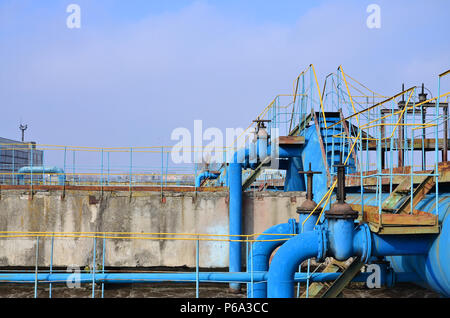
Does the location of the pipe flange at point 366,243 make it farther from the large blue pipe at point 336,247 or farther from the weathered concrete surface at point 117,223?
the weathered concrete surface at point 117,223

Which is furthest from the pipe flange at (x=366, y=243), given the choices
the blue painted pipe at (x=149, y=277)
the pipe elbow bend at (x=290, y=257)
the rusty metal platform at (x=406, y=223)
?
the blue painted pipe at (x=149, y=277)

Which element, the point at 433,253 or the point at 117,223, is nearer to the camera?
the point at 433,253

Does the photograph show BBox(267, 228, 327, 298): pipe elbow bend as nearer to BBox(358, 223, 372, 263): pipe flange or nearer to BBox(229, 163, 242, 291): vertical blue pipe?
BBox(358, 223, 372, 263): pipe flange

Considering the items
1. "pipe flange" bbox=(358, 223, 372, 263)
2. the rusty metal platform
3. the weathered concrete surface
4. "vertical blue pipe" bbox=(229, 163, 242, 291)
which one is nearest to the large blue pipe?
"pipe flange" bbox=(358, 223, 372, 263)

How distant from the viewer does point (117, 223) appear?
14.1 meters

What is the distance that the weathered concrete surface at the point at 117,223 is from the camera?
14.1 m

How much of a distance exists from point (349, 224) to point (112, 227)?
32.7 feet

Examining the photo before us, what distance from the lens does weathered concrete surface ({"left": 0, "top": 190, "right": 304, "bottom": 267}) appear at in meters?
14.1

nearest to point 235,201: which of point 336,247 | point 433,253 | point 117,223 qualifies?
point 117,223

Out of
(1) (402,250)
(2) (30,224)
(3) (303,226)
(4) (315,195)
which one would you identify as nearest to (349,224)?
(1) (402,250)

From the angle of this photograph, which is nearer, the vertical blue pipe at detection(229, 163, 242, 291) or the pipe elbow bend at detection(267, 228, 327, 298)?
the pipe elbow bend at detection(267, 228, 327, 298)

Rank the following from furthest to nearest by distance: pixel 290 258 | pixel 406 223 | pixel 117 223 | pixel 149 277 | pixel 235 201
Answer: pixel 117 223, pixel 235 201, pixel 149 277, pixel 290 258, pixel 406 223

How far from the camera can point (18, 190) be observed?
14.2m

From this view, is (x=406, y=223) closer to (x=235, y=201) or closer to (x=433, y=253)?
(x=433, y=253)
